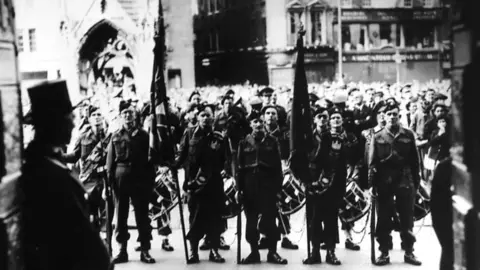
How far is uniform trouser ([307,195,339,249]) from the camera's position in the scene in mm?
5305

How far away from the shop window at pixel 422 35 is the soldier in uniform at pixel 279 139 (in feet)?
4.61

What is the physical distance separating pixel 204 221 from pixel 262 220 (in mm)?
519

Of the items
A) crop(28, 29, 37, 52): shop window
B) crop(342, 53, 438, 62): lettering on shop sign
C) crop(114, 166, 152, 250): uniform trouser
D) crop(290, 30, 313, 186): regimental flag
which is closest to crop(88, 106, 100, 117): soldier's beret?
crop(114, 166, 152, 250): uniform trouser

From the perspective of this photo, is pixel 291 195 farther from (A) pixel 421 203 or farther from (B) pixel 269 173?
(A) pixel 421 203

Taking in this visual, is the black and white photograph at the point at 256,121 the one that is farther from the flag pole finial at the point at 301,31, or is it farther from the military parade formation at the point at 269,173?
the flag pole finial at the point at 301,31

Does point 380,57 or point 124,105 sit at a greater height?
point 380,57

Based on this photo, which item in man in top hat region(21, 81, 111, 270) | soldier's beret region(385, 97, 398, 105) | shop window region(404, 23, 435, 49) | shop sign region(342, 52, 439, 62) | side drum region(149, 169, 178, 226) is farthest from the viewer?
side drum region(149, 169, 178, 226)

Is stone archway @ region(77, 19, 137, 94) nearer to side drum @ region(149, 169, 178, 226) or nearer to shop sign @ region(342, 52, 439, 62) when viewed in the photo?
side drum @ region(149, 169, 178, 226)

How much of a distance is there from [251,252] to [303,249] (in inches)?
23.6

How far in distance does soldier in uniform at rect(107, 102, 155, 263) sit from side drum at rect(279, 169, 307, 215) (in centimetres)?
138

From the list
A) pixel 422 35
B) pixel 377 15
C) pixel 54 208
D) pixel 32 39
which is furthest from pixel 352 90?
pixel 54 208

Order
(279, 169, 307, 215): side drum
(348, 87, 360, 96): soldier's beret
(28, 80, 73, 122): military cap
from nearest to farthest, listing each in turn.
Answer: (28, 80, 73, 122): military cap < (279, 169, 307, 215): side drum < (348, 87, 360, 96): soldier's beret

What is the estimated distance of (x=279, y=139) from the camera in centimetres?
579

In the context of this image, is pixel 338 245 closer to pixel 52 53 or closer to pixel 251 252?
pixel 251 252
